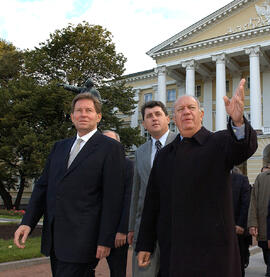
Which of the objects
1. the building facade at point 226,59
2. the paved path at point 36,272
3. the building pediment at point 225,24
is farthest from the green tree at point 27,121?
the paved path at point 36,272

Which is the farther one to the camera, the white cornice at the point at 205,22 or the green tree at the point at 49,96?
the white cornice at the point at 205,22

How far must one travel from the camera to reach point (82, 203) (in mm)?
3527

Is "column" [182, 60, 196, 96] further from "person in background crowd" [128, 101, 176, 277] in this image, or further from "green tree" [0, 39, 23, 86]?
"person in background crowd" [128, 101, 176, 277]

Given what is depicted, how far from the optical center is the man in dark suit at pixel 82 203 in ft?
11.4

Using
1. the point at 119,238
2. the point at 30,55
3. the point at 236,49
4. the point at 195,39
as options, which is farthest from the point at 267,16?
the point at 119,238

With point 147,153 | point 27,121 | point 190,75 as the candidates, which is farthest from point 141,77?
point 147,153

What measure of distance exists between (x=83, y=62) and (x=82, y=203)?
92.8 feet

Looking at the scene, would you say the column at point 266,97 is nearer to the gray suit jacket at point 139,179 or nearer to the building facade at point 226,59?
the building facade at point 226,59

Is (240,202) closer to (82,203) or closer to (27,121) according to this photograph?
(82,203)

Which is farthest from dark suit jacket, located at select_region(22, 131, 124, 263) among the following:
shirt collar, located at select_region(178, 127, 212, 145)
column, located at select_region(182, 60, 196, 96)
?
column, located at select_region(182, 60, 196, 96)

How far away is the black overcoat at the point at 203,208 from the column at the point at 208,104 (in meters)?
39.7

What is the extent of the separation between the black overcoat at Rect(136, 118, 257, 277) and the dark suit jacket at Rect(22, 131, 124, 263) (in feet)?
2.10

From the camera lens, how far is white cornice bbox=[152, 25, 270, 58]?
118ft

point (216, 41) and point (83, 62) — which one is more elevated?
point (216, 41)
